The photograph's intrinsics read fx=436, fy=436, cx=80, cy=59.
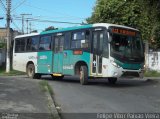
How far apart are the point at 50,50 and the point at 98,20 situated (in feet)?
46.1

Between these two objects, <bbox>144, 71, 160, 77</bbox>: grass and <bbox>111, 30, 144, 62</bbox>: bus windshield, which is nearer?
<bbox>111, 30, 144, 62</bbox>: bus windshield

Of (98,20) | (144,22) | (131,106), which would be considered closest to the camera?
(131,106)

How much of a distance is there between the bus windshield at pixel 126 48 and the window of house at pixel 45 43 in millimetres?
6063

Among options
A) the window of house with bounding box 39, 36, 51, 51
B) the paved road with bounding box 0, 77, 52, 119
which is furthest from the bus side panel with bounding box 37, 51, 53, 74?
the paved road with bounding box 0, 77, 52, 119

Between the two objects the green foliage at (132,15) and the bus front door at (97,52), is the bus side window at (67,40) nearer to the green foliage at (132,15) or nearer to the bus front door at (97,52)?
the bus front door at (97,52)

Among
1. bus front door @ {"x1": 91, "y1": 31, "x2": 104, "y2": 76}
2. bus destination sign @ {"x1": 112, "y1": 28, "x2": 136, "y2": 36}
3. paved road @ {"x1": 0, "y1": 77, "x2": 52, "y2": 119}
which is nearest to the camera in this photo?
paved road @ {"x1": 0, "y1": 77, "x2": 52, "y2": 119}

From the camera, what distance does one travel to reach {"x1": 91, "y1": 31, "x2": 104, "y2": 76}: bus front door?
815 inches

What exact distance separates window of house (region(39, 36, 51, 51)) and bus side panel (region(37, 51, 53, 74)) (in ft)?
1.01

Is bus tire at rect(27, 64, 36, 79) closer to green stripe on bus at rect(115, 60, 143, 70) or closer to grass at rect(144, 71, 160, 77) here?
green stripe on bus at rect(115, 60, 143, 70)

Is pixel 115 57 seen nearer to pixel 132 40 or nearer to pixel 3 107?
pixel 132 40

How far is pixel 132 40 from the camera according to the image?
21078 mm

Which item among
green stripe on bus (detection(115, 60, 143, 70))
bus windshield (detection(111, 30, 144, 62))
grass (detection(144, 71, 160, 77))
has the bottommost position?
grass (detection(144, 71, 160, 77))

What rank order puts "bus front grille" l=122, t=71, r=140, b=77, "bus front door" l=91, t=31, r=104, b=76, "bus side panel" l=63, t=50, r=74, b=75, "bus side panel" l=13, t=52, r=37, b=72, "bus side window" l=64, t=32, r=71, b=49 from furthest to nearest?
"bus side panel" l=13, t=52, r=37, b=72
"bus side window" l=64, t=32, r=71, b=49
"bus side panel" l=63, t=50, r=74, b=75
"bus front door" l=91, t=31, r=104, b=76
"bus front grille" l=122, t=71, r=140, b=77

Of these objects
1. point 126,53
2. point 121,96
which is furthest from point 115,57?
point 121,96
